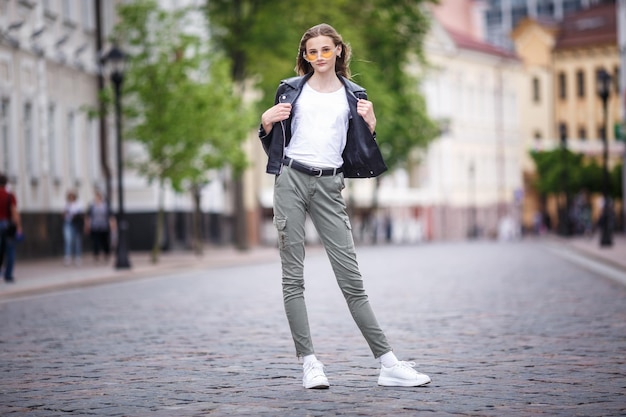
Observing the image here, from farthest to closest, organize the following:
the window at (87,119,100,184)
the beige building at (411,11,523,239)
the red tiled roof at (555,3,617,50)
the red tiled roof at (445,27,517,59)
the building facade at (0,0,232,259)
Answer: the red tiled roof at (555,3,617,50)
the red tiled roof at (445,27,517,59)
the beige building at (411,11,523,239)
the window at (87,119,100,184)
the building facade at (0,0,232,259)

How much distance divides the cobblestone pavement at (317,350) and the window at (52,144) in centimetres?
1819

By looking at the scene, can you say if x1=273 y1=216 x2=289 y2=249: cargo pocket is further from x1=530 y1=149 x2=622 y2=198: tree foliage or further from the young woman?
x1=530 y1=149 x2=622 y2=198: tree foliage

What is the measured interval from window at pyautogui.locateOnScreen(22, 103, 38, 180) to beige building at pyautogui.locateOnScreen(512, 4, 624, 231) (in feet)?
222

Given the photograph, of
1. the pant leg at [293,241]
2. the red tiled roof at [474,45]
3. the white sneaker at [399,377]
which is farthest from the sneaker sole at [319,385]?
the red tiled roof at [474,45]

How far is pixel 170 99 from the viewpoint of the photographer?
35.1 meters

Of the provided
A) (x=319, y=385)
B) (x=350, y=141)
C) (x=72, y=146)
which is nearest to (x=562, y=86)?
(x=72, y=146)

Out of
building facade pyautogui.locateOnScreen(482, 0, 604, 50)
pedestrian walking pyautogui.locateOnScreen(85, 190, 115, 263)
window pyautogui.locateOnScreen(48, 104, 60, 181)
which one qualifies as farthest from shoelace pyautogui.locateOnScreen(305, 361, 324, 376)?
building facade pyautogui.locateOnScreen(482, 0, 604, 50)

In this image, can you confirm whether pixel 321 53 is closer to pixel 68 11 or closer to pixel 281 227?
pixel 281 227

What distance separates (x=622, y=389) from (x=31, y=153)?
30.5m

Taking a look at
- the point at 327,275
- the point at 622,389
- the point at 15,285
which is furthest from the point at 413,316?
Result: the point at 327,275

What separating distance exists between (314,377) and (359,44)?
4205 centimetres

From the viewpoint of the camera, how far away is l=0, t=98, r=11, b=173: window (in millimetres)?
35812

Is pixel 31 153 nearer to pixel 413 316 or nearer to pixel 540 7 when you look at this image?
pixel 413 316

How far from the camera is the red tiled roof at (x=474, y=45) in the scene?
302 ft
